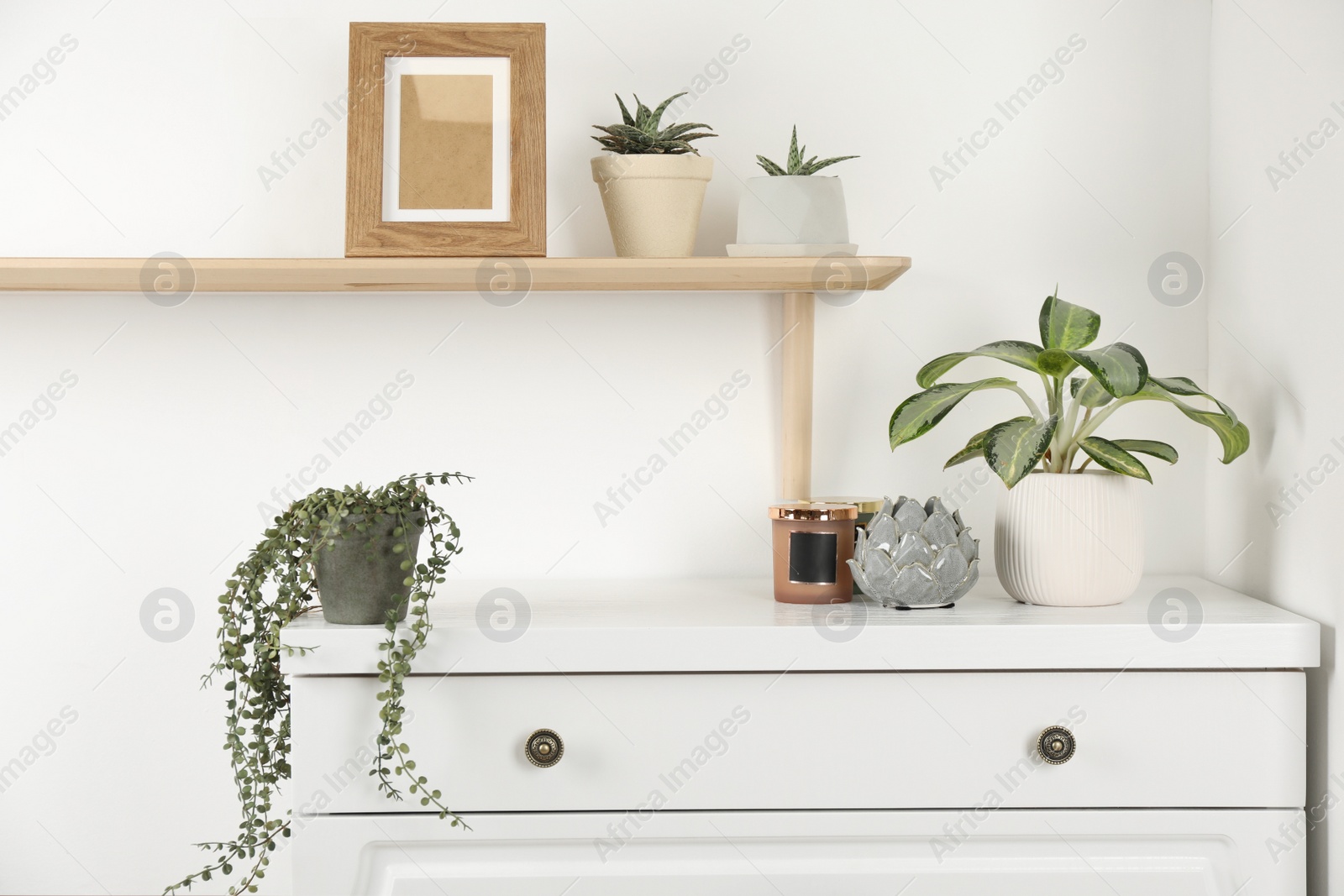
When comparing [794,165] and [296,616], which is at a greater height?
[794,165]

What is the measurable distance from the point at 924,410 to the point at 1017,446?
0.13m

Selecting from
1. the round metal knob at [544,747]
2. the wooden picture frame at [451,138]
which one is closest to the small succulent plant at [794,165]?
the wooden picture frame at [451,138]

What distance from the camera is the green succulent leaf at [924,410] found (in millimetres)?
1263

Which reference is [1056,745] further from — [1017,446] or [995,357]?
[995,357]

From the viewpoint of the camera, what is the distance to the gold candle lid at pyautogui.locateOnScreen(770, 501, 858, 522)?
1.26m

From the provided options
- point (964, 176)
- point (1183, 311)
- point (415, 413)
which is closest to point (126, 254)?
point (415, 413)

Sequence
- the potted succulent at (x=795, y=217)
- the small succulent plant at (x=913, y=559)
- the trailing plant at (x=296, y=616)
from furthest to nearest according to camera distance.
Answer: the potted succulent at (x=795, y=217) < the small succulent plant at (x=913, y=559) < the trailing plant at (x=296, y=616)

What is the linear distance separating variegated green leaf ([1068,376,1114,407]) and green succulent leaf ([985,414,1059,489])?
6 centimetres

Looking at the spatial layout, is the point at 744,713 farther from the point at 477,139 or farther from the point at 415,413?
the point at 477,139

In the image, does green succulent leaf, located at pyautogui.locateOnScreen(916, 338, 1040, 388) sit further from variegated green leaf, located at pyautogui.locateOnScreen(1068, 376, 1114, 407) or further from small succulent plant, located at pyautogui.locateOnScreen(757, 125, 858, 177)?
small succulent plant, located at pyautogui.locateOnScreen(757, 125, 858, 177)

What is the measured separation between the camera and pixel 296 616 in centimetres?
119

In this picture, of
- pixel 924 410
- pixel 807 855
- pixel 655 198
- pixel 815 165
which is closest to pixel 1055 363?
pixel 924 410

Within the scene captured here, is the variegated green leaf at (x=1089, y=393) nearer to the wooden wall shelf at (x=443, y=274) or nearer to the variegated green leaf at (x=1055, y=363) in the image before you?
the variegated green leaf at (x=1055, y=363)

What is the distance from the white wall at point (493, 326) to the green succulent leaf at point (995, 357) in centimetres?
17
